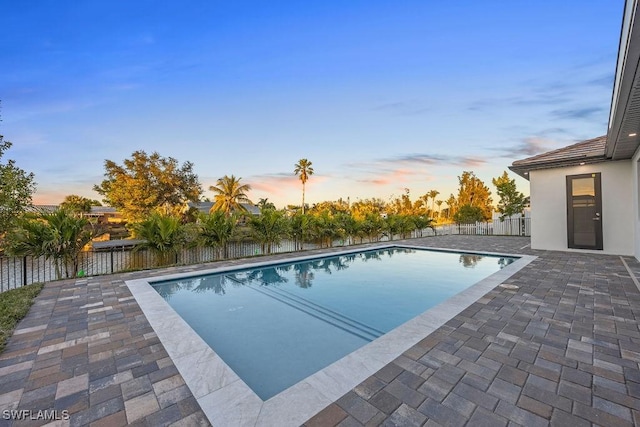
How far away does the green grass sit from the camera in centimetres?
301

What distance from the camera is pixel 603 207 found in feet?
26.7

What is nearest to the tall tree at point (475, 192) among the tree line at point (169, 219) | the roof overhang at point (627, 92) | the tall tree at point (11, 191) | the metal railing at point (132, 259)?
the tree line at point (169, 219)

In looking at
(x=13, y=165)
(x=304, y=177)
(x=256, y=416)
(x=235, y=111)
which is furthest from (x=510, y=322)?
(x=304, y=177)

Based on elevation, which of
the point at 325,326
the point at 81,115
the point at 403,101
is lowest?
the point at 325,326

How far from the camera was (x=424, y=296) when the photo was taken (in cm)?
515

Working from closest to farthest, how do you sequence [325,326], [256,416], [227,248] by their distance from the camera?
[256,416] → [325,326] → [227,248]

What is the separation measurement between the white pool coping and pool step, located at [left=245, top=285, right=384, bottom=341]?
27.7 inches

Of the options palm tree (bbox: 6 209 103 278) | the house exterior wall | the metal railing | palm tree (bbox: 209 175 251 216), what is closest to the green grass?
palm tree (bbox: 6 209 103 278)

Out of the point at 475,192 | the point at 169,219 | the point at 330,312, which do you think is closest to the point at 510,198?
the point at 475,192

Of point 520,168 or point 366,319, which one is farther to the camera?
point 520,168

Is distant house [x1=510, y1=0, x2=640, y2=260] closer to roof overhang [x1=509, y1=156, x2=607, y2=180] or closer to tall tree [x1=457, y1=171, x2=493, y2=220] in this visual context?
roof overhang [x1=509, y1=156, x2=607, y2=180]

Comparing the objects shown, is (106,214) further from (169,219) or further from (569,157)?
(569,157)

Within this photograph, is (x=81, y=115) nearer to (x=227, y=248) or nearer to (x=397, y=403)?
(x=227, y=248)

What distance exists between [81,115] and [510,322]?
1576cm
